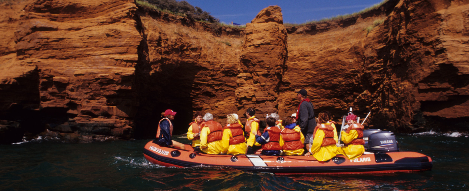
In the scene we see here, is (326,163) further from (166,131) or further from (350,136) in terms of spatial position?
(166,131)

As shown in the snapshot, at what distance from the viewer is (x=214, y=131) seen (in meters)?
6.89

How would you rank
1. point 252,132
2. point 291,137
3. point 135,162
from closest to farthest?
point 291,137 → point 252,132 → point 135,162

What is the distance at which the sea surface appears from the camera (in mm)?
5500

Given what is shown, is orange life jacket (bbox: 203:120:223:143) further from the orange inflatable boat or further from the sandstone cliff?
the sandstone cliff

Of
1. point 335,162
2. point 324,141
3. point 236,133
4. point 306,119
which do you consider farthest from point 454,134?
point 236,133

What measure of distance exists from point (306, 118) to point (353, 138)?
3.82 ft

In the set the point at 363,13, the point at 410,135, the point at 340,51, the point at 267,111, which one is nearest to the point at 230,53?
the point at 267,111

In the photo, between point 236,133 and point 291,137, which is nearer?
point 291,137

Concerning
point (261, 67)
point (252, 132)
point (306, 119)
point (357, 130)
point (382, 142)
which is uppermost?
point (261, 67)

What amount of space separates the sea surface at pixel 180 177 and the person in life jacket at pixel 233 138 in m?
0.59

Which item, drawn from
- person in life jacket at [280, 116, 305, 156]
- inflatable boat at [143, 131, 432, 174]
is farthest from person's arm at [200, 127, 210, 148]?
person in life jacket at [280, 116, 305, 156]

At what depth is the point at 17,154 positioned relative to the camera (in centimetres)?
952

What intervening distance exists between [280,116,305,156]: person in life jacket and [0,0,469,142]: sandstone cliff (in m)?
9.42

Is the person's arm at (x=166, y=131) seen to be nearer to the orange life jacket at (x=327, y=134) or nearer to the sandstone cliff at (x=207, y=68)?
the orange life jacket at (x=327, y=134)
